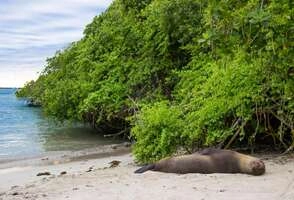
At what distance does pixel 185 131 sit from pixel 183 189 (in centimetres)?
337

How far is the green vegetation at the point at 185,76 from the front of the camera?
255 inches

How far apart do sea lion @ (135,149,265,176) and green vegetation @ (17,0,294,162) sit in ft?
4.12

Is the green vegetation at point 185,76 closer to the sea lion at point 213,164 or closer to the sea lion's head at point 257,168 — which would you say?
the sea lion at point 213,164

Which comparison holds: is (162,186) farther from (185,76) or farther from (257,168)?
(185,76)

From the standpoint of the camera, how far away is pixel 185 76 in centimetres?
1385

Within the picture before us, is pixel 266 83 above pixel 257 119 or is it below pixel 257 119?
above

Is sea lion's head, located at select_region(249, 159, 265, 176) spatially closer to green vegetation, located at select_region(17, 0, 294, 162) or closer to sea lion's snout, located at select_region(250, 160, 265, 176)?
sea lion's snout, located at select_region(250, 160, 265, 176)

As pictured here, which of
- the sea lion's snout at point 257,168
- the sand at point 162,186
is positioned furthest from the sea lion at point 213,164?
the sand at point 162,186

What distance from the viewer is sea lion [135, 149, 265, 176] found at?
346 inches

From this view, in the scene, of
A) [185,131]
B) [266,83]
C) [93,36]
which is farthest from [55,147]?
[266,83]

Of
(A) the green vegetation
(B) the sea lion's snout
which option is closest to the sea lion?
(B) the sea lion's snout

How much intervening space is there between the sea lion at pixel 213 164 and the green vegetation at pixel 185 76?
4.12 feet

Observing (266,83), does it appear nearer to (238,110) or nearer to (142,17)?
(238,110)

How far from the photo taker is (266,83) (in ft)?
34.4
